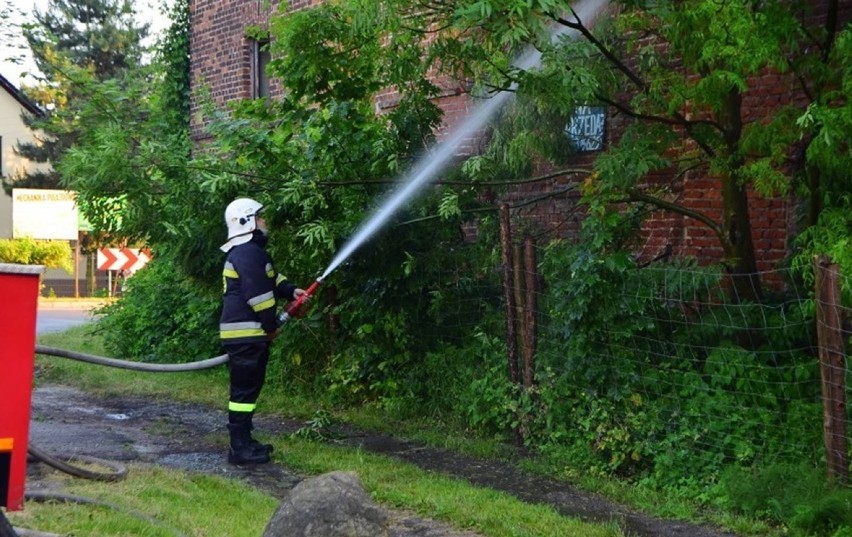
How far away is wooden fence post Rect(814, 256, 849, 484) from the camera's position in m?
6.86

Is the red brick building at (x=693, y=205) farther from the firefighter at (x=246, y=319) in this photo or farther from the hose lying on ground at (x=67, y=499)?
the hose lying on ground at (x=67, y=499)

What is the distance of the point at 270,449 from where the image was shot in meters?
8.97

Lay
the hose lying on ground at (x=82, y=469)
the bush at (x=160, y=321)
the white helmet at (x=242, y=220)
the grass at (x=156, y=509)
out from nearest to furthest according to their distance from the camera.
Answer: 1. the grass at (x=156, y=509)
2. the hose lying on ground at (x=82, y=469)
3. the white helmet at (x=242, y=220)
4. the bush at (x=160, y=321)

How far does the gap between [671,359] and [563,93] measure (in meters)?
2.07

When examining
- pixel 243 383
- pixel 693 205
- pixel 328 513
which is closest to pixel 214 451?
pixel 243 383

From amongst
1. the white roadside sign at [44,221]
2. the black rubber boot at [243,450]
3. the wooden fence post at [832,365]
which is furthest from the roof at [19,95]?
the wooden fence post at [832,365]

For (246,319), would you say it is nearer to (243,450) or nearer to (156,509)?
(243,450)

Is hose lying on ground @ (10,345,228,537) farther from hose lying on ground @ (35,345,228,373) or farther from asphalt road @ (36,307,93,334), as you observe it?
asphalt road @ (36,307,93,334)

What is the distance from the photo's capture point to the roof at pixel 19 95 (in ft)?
152

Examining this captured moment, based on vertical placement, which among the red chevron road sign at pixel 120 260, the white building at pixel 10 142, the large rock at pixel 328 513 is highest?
the white building at pixel 10 142

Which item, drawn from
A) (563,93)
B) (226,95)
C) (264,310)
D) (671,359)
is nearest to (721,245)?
(671,359)

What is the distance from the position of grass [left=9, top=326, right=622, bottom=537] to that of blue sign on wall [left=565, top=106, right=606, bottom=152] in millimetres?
3170

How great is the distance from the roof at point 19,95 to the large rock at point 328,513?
43491 mm

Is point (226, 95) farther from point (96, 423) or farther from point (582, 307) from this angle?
point (582, 307)
